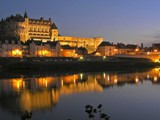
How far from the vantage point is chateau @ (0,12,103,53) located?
286ft

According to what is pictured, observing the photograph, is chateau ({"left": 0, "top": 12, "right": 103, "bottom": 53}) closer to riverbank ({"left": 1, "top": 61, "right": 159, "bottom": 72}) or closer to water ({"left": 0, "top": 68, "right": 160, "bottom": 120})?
riverbank ({"left": 1, "top": 61, "right": 159, "bottom": 72})

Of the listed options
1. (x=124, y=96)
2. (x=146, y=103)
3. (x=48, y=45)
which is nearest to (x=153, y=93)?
(x=124, y=96)

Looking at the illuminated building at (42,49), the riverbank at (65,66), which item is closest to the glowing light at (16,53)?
the illuminated building at (42,49)

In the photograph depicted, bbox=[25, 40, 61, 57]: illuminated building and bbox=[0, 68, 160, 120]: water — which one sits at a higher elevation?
bbox=[25, 40, 61, 57]: illuminated building

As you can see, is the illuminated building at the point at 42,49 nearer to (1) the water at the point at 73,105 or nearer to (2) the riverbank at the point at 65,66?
(2) the riverbank at the point at 65,66

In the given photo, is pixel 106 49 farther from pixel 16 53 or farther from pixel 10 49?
pixel 10 49

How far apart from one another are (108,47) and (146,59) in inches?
432

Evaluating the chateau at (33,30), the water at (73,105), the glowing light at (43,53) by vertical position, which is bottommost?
the water at (73,105)

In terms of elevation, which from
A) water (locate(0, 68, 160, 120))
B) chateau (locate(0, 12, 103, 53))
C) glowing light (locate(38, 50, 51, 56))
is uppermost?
chateau (locate(0, 12, 103, 53))

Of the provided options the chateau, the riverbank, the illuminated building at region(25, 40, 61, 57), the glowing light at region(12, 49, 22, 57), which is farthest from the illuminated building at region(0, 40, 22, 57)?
the chateau

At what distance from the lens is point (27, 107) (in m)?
20.0

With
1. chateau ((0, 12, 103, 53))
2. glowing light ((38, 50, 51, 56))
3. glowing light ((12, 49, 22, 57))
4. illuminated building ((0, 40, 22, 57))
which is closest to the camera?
illuminated building ((0, 40, 22, 57))

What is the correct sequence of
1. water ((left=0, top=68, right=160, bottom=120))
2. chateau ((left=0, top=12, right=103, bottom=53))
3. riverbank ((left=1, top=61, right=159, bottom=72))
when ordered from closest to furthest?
water ((left=0, top=68, right=160, bottom=120)) < riverbank ((left=1, top=61, right=159, bottom=72)) < chateau ((left=0, top=12, right=103, bottom=53))

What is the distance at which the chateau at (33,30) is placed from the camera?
87.1 m
